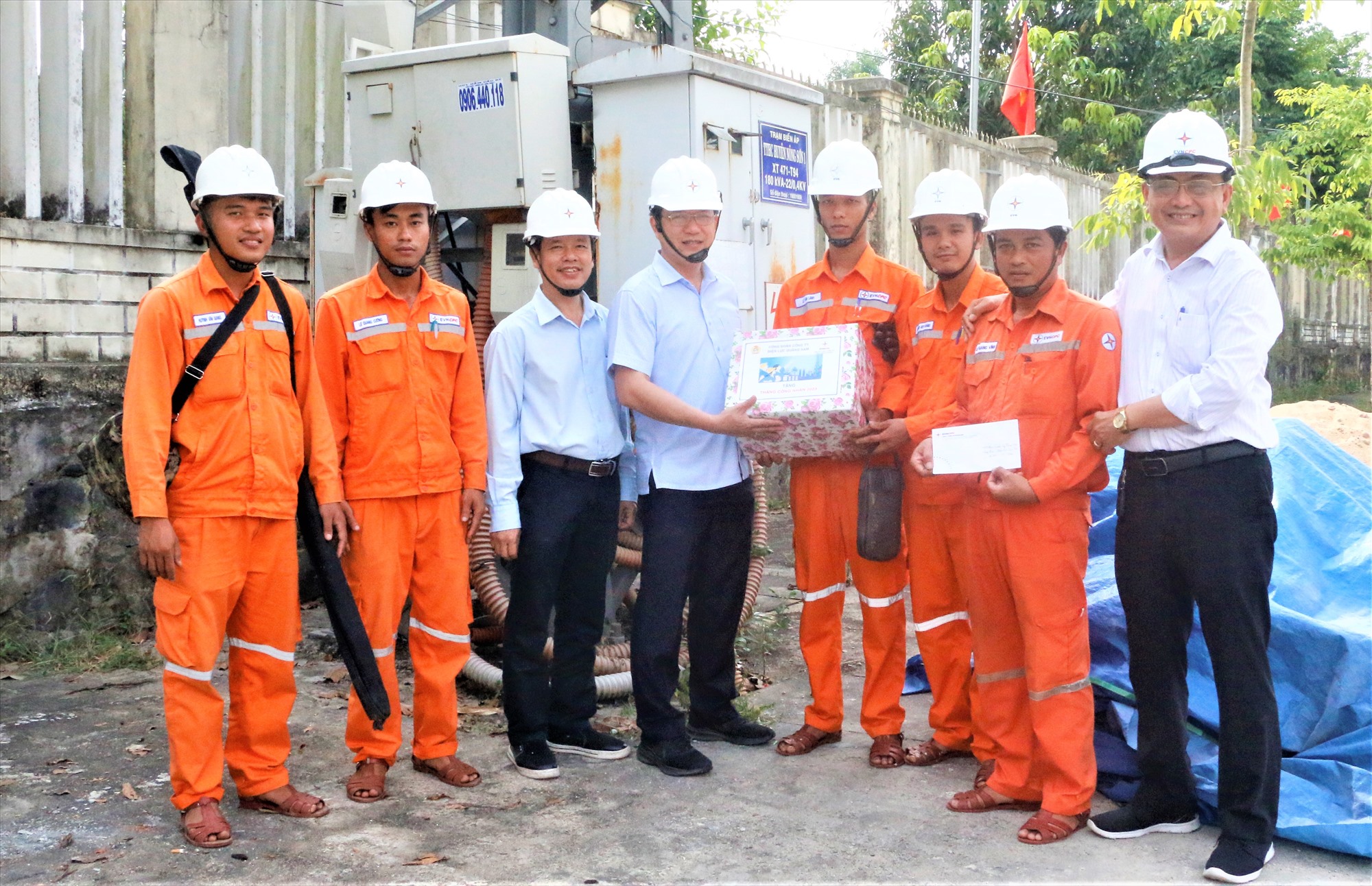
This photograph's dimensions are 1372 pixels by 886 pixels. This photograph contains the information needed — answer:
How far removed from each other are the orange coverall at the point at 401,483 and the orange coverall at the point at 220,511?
225mm

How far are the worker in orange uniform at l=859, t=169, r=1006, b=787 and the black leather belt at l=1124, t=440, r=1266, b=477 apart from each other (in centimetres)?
76

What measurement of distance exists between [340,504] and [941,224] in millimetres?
2255

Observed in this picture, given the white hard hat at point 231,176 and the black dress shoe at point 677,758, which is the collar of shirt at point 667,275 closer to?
the white hard hat at point 231,176

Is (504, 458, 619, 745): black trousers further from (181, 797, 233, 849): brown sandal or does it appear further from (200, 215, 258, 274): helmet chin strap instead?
(200, 215, 258, 274): helmet chin strap

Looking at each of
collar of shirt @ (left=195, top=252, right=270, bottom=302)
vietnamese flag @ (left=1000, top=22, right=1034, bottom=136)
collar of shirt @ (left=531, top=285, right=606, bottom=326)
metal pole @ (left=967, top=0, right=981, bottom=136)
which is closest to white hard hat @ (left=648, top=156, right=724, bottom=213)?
collar of shirt @ (left=531, top=285, right=606, bottom=326)

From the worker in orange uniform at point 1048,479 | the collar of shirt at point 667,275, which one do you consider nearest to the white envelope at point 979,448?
the worker in orange uniform at point 1048,479

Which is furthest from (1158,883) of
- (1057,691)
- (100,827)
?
(100,827)

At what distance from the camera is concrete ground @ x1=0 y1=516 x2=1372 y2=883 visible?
3605mm

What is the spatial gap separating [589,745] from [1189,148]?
2887mm

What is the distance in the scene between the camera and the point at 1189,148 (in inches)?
142

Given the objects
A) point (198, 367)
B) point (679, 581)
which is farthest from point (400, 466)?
point (679, 581)

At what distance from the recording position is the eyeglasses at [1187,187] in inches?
142

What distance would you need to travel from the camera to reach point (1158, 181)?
3656mm

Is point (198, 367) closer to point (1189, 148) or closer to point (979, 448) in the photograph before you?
point (979, 448)
